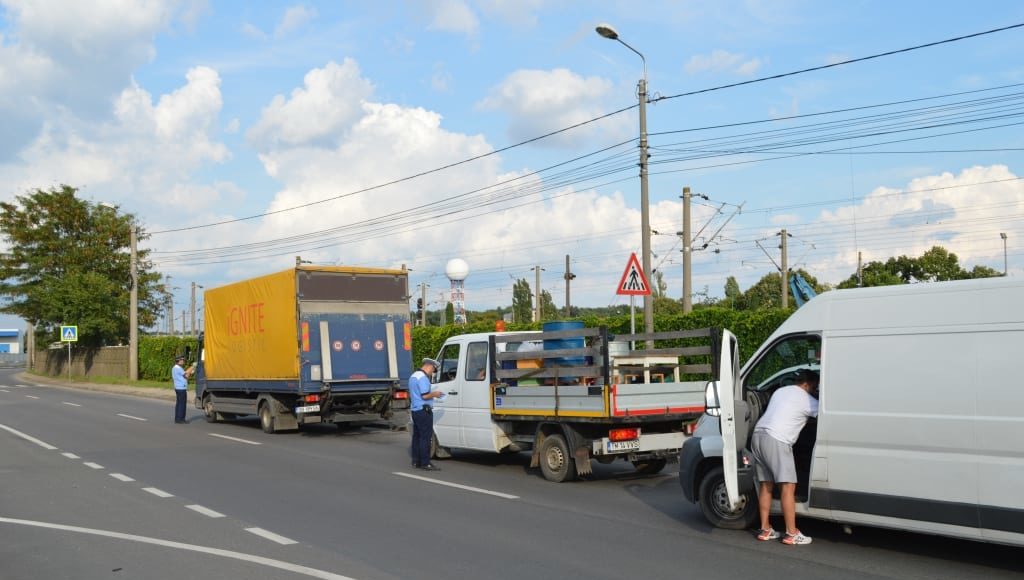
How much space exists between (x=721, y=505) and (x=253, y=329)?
46.2 feet

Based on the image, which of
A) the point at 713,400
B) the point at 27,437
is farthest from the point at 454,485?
the point at 27,437

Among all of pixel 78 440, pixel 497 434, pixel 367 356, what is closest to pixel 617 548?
pixel 497 434

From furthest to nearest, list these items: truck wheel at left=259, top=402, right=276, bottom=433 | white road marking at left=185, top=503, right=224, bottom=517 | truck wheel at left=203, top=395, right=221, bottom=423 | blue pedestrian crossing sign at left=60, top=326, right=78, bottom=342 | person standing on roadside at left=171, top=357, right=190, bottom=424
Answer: blue pedestrian crossing sign at left=60, top=326, right=78, bottom=342 → truck wheel at left=203, top=395, right=221, bottom=423 → person standing on roadside at left=171, top=357, right=190, bottom=424 → truck wheel at left=259, top=402, right=276, bottom=433 → white road marking at left=185, top=503, right=224, bottom=517

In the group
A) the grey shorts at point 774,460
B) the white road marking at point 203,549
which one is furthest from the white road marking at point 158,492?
the grey shorts at point 774,460

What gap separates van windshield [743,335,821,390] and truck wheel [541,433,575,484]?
323 centimetres

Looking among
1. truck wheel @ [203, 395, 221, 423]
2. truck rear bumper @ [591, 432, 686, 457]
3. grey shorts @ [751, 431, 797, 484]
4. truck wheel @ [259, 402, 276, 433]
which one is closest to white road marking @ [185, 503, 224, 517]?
truck rear bumper @ [591, 432, 686, 457]

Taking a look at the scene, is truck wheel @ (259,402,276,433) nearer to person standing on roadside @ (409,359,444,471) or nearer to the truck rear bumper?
person standing on roadside @ (409,359,444,471)

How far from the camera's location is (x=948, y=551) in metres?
7.52

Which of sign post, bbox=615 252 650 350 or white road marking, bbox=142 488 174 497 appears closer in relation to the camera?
white road marking, bbox=142 488 174 497

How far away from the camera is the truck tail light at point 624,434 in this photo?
11.1m

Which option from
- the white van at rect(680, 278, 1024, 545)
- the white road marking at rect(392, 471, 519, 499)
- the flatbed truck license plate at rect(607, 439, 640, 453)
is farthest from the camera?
the flatbed truck license plate at rect(607, 439, 640, 453)

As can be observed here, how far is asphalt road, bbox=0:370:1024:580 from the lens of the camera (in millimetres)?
7129

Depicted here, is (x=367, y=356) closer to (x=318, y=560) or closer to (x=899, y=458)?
(x=318, y=560)

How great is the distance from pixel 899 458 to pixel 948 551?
1117 mm
